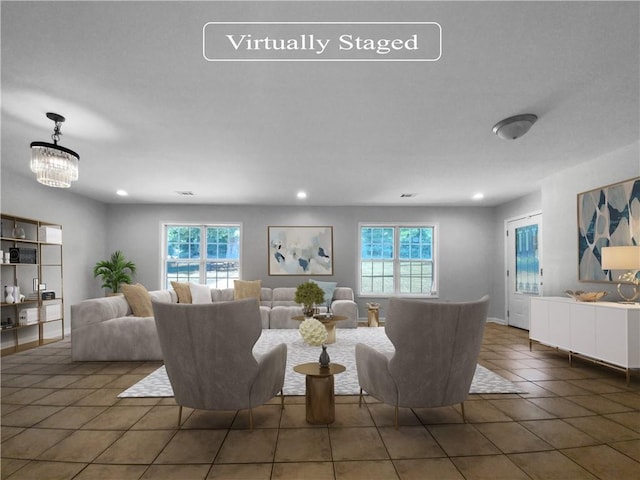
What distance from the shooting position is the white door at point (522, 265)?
6629mm

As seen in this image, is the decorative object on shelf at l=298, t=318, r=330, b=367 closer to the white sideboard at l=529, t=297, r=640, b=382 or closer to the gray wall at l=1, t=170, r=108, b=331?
the white sideboard at l=529, t=297, r=640, b=382

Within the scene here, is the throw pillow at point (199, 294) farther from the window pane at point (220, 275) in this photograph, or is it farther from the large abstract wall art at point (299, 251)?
the large abstract wall art at point (299, 251)

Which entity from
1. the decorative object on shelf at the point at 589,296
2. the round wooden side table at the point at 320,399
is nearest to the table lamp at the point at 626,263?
the decorative object on shelf at the point at 589,296

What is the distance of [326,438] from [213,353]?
0.94 metres

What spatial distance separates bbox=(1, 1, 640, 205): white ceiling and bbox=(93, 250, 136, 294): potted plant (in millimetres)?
2472

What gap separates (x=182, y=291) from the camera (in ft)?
21.9

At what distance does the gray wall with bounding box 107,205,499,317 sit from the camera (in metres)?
7.86

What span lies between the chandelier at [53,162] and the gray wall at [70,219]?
2786mm

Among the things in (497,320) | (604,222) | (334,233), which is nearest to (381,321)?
(334,233)

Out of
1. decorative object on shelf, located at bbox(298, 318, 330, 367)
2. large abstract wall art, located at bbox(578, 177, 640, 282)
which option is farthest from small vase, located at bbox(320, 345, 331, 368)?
large abstract wall art, located at bbox(578, 177, 640, 282)

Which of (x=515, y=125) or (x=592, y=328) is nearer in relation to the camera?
(x=515, y=125)

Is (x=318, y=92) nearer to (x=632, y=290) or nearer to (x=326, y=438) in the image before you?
(x=326, y=438)

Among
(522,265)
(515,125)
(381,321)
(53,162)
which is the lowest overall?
(381,321)

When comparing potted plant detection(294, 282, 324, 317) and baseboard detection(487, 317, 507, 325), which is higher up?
potted plant detection(294, 282, 324, 317)
